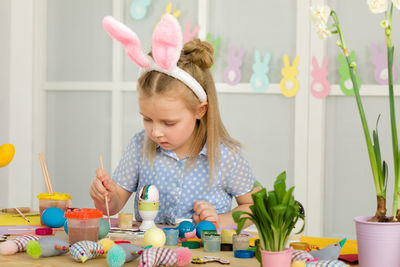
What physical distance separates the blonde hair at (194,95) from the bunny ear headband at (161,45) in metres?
0.02

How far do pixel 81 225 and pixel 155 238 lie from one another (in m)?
0.16

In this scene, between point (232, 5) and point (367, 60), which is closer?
point (367, 60)

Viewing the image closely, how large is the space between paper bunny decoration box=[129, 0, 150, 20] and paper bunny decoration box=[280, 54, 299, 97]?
91cm

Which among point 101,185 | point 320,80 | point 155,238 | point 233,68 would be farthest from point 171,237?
point 233,68

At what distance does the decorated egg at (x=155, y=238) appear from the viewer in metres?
1.33

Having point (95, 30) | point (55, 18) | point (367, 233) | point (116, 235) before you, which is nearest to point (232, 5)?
point (95, 30)

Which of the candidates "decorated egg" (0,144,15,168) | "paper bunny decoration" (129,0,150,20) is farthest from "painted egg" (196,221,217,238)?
"paper bunny decoration" (129,0,150,20)

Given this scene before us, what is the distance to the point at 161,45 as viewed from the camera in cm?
158

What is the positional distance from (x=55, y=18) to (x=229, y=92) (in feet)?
4.18

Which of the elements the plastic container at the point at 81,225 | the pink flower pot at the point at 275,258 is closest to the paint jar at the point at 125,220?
the plastic container at the point at 81,225

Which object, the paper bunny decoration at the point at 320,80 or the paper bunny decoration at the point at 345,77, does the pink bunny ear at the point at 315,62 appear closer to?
the paper bunny decoration at the point at 320,80

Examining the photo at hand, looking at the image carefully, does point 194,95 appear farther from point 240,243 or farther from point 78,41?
point 78,41

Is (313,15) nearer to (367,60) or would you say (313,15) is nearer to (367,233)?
(367,233)

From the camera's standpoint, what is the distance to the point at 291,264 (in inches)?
43.3
